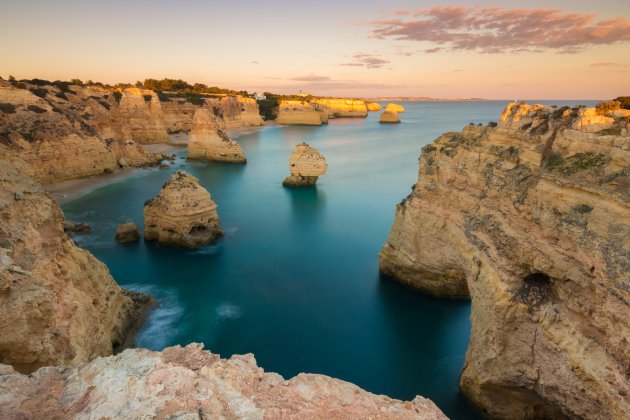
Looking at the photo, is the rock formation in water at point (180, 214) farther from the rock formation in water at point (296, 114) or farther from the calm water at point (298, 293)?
the rock formation in water at point (296, 114)

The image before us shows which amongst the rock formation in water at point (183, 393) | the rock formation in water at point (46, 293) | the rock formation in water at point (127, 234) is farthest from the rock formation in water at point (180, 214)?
the rock formation in water at point (183, 393)

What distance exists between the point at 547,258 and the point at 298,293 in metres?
12.8

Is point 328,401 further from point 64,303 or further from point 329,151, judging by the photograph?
point 329,151

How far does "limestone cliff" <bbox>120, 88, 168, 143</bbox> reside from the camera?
60188 millimetres

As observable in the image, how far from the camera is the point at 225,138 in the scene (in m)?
55.3

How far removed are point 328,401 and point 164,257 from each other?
20.4 meters

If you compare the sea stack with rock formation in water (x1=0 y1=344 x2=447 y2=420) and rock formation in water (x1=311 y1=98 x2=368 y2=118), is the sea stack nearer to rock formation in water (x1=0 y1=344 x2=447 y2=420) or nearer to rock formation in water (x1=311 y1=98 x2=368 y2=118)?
rock formation in water (x1=0 y1=344 x2=447 y2=420)

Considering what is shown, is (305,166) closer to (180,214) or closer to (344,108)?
(180,214)

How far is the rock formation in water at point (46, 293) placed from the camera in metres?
8.61

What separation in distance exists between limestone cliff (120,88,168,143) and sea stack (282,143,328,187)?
107 feet

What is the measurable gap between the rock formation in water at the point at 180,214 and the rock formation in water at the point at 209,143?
98.4 feet

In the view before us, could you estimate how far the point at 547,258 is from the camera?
31.4 ft

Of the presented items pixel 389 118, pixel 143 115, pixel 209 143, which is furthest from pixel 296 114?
pixel 209 143

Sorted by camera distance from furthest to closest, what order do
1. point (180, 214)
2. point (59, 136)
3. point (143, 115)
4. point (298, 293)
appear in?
point (143, 115)
point (59, 136)
point (180, 214)
point (298, 293)
